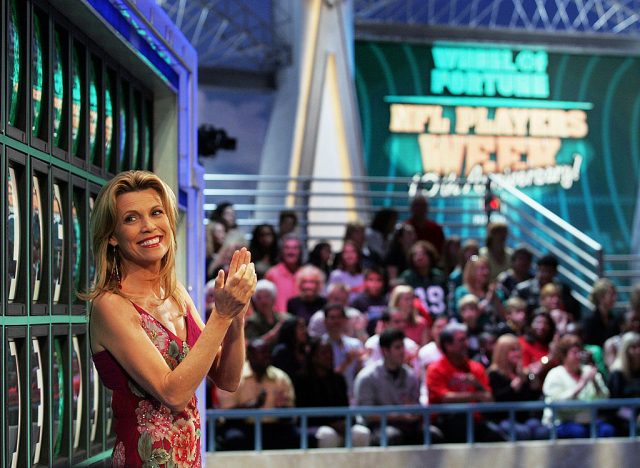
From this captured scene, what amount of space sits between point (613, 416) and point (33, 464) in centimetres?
502

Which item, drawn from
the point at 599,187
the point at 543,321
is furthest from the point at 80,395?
the point at 599,187

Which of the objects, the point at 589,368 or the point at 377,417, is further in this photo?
the point at 589,368

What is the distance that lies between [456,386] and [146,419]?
4660 mm

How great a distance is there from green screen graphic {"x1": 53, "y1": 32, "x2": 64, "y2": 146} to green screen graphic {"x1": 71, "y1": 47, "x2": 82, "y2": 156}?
7 cm

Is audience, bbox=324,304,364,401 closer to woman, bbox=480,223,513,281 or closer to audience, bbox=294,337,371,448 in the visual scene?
audience, bbox=294,337,371,448

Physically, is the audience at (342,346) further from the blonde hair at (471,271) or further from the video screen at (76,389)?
the video screen at (76,389)

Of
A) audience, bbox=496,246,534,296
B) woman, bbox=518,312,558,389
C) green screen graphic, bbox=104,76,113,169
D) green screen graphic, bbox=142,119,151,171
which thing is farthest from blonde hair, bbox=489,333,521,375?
green screen graphic, bbox=104,76,113,169

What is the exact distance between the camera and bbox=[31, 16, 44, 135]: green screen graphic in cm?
262

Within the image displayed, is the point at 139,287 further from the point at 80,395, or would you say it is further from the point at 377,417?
the point at 377,417

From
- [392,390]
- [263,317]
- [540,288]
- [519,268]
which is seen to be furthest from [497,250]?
[392,390]

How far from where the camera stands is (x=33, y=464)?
8.55ft

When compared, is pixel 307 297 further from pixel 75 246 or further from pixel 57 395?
pixel 57 395

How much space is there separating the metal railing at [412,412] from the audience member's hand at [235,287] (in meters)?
3.87

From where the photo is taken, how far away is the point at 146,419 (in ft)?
7.38
